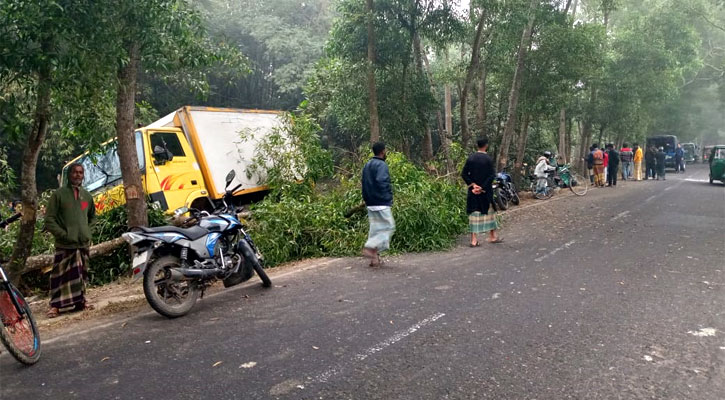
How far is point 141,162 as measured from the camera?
28.8 feet

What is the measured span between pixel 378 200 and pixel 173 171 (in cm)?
426

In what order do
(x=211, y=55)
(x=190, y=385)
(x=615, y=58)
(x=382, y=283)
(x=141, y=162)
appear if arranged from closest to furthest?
(x=190, y=385)
(x=382, y=283)
(x=211, y=55)
(x=141, y=162)
(x=615, y=58)

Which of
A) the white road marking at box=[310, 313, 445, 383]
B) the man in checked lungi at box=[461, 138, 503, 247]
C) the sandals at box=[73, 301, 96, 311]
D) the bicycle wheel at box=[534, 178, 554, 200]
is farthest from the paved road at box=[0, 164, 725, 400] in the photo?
the bicycle wheel at box=[534, 178, 554, 200]

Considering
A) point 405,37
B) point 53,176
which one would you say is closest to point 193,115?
point 405,37

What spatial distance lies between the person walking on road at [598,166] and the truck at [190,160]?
1343 cm

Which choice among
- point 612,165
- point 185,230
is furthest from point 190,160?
point 612,165

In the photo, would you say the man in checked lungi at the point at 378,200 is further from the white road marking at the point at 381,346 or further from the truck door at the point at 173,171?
the truck door at the point at 173,171

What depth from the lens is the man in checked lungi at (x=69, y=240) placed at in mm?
5449

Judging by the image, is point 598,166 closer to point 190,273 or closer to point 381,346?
point 381,346

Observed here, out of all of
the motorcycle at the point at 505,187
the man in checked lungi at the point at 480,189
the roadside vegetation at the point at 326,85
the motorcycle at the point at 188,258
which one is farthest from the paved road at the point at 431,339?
the motorcycle at the point at 505,187

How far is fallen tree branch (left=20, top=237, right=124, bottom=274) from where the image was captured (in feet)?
22.4

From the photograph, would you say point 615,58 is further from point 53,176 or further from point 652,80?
point 53,176

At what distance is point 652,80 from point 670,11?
4.90 meters

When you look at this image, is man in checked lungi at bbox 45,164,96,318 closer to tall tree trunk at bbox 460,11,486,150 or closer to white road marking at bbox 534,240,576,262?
white road marking at bbox 534,240,576,262
